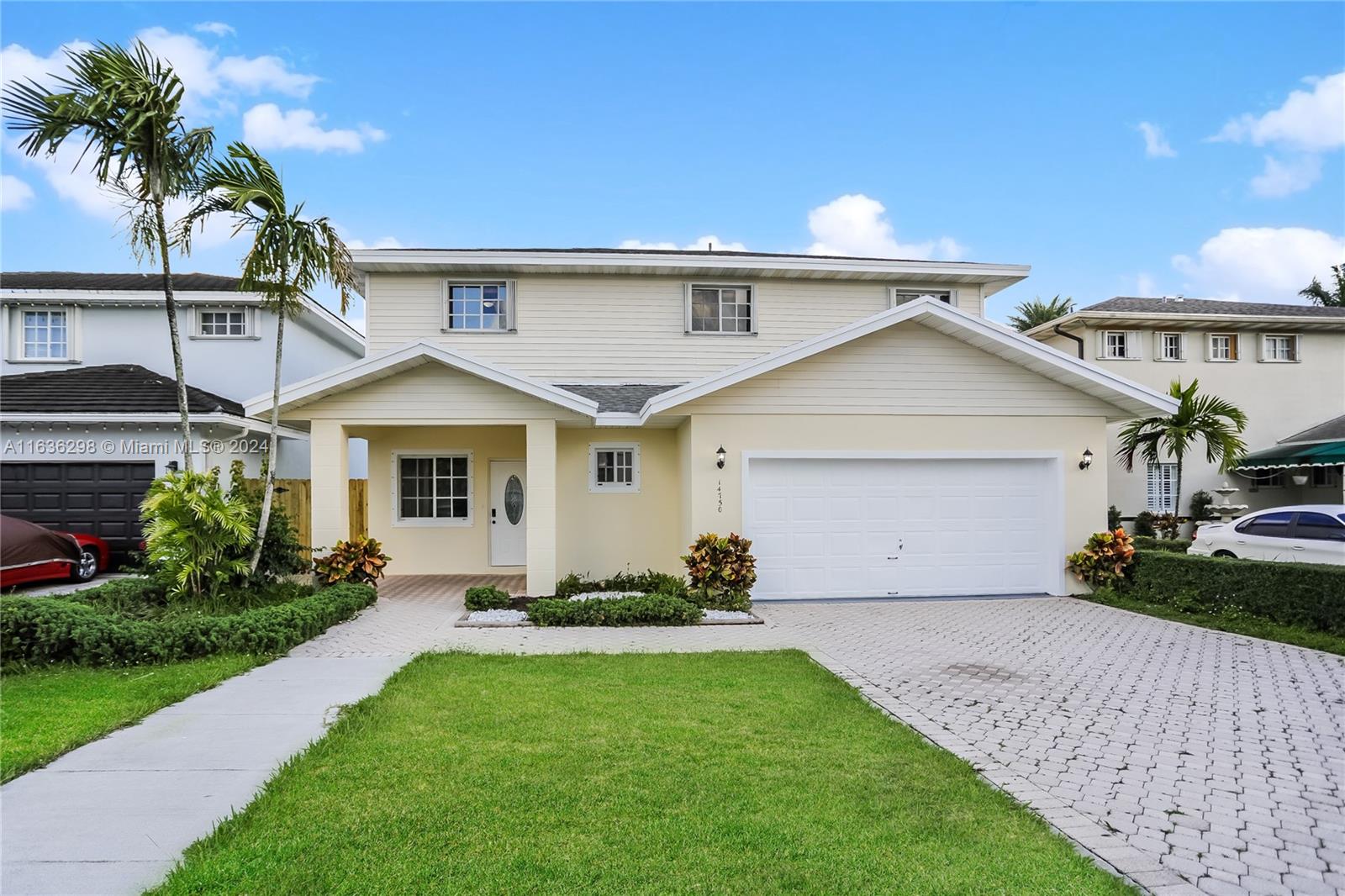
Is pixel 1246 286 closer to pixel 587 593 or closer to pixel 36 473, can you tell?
pixel 587 593

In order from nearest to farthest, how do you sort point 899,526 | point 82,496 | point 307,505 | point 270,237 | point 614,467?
point 270,237, point 899,526, point 614,467, point 82,496, point 307,505

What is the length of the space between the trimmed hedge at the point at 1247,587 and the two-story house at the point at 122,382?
50.8 ft

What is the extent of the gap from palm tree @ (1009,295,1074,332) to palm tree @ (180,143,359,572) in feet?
99.8

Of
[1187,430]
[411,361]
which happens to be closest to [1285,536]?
[1187,430]

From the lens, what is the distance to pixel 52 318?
55.6 ft

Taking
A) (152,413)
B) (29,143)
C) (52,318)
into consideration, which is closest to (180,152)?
(29,143)

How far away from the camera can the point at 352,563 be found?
11141 millimetres

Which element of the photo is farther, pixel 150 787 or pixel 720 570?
pixel 720 570

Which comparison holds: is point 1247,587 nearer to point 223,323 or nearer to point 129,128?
point 129,128

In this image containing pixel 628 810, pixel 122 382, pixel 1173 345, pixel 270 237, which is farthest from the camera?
pixel 1173 345

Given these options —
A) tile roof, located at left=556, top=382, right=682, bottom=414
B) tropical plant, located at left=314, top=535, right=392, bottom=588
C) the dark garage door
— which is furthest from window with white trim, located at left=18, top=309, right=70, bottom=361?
tile roof, located at left=556, top=382, right=682, bottom=414

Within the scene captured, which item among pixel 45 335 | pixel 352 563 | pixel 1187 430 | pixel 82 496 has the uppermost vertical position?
pixel 45 335

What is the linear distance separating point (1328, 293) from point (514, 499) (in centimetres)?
3804

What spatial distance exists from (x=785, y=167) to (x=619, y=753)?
16975 mm
